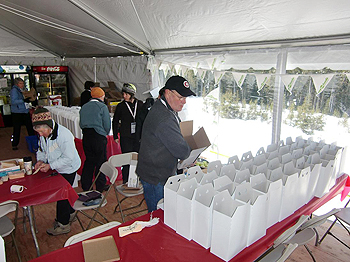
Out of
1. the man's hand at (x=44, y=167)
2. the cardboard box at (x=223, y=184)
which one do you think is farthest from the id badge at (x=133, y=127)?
the cardboard box at (x=223, y=184)

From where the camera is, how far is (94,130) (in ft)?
12.1

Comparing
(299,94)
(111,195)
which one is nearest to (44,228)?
(111,195)

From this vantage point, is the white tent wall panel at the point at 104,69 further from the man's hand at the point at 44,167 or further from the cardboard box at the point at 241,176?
the cardboard box at the point at 241,176

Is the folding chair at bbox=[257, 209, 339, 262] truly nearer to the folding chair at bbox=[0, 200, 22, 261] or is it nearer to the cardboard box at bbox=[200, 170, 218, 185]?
the cardboard box at bbox=[200, 170, 218, 185]

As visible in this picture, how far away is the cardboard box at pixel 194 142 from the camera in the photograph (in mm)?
2370

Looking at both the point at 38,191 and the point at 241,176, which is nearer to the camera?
the point at 241,176

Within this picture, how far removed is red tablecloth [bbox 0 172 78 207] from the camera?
222 cm

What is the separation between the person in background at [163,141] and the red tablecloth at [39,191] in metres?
0.86

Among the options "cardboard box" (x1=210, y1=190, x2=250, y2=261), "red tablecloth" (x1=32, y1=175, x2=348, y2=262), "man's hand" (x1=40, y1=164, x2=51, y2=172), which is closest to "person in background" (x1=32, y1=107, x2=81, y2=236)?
"man's hand" (x1=40, y1=164, x2=51, y2=172)

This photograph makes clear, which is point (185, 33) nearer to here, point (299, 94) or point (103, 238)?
point (299, 94)

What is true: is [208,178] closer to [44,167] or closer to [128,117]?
[44,167]

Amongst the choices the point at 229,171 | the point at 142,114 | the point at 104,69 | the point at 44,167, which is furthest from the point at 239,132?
the point at 104,69

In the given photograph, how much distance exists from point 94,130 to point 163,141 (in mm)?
2082

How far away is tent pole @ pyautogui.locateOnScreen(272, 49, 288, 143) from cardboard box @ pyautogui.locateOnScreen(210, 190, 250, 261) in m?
2.66
